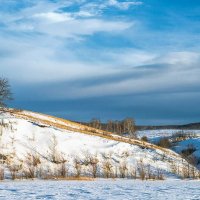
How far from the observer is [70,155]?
34875 millimetres

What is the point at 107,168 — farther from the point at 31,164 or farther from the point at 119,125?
the point at 119,125

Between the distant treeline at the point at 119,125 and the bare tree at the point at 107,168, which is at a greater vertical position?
the distant treeline at the point at 119,125

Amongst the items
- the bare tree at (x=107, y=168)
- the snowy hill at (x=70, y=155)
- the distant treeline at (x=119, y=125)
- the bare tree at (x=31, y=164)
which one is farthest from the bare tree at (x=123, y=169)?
the distant treeline at (x=119, y=125)

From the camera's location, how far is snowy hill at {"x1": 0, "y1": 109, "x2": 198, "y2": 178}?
3188 cm

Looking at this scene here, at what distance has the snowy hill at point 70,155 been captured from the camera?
3188 centimetres

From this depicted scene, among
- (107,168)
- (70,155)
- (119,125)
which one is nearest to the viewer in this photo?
(107,168)

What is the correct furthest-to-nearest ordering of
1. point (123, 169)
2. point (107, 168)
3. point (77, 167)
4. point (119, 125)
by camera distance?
point (119, 125) < point (107, 168) < point (123, 169) < point (77, 167)

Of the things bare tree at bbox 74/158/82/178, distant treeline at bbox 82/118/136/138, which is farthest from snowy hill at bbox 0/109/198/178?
distant treeline at bbox 82/118/136/138

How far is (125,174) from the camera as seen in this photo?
3353 cm

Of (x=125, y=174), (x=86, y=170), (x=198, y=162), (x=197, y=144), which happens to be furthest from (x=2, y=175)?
(x=197, y=144)

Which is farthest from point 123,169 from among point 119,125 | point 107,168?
point 119,125

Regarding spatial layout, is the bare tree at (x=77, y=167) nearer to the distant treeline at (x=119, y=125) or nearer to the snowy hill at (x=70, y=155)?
the snowy hill at (x=70, y=155)

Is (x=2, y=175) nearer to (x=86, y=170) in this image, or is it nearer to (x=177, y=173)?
(x=86, y=170)

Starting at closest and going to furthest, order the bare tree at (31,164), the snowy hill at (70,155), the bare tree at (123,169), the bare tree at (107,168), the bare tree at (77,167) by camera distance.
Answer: the bare tree at (31,164), the bare tree at (77,167), the snowy hill at (70,155), the bare tree at (107,168), the bare tree at (123,169)
